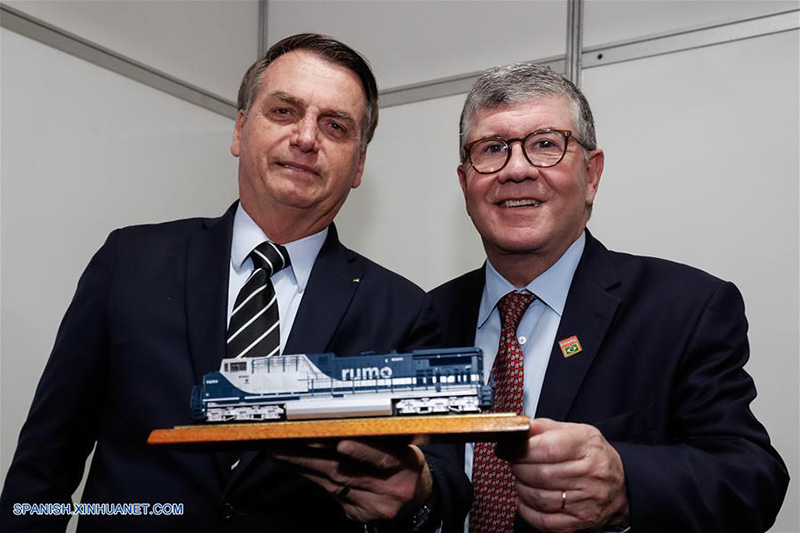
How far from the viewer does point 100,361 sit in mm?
2594

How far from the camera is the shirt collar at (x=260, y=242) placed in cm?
278

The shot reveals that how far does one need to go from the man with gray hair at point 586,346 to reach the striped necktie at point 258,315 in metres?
0.88

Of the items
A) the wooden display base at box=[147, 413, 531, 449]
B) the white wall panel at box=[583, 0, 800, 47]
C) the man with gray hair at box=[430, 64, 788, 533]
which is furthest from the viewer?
the white wall panel at box=[583, 0, 800, 47]

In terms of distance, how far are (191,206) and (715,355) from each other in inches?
140

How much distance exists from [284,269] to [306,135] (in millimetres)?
487

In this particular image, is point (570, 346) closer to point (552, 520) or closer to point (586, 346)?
point (586, 346)

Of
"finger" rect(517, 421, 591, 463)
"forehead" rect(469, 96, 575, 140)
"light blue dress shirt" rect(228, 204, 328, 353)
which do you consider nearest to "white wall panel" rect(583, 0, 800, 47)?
"forehead" rect(469, 96, 575, 140)

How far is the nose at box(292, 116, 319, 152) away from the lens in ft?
8.97

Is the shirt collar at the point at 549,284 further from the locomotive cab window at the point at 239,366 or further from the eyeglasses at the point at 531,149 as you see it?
the locomotive cab window at the point at 239,366

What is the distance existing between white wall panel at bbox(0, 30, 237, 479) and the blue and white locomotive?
2449 millimetres

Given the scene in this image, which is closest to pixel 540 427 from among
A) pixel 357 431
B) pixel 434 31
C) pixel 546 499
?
pixel 546 499

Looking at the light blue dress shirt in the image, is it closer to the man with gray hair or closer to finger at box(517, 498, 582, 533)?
the man with gray hair

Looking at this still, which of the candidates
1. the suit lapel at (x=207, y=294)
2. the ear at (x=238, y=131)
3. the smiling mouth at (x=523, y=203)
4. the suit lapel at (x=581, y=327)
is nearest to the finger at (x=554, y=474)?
the suit lapel at (x=581, y=327)

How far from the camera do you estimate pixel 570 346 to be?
9.51 feet
